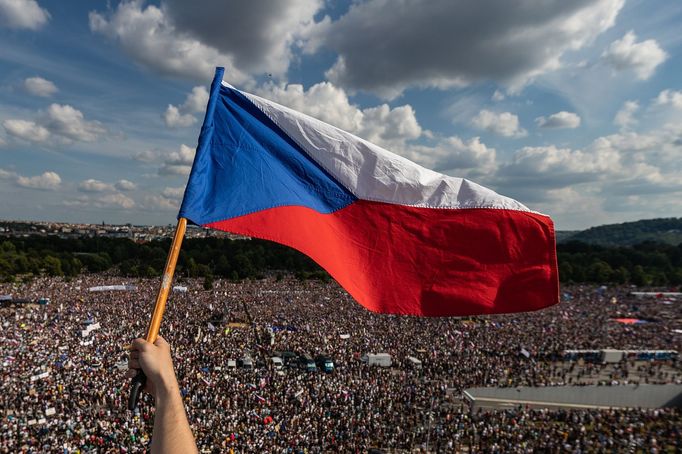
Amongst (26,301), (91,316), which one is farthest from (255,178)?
(26,301)

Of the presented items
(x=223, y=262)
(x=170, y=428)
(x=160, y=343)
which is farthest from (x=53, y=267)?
(x=170, y=428)

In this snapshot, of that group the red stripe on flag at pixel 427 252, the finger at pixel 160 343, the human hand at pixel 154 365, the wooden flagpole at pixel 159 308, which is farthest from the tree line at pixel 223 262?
the human hand at pixel 154 365

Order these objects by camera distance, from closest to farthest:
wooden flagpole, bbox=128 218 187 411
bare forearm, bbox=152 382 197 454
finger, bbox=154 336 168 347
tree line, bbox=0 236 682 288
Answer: bare forearm, bbox=152 382 197 454
wooden flagpole, bbox=128 218 187 411
finger, bbox=154 336 168 347
tree line, bbox=0 236 682 288

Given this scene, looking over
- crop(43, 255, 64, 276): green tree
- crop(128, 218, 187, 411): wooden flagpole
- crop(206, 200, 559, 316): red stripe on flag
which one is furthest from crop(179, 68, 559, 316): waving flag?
crop(43, 255, 64, 276): green tree

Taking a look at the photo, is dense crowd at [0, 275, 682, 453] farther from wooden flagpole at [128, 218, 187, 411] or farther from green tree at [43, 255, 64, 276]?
green tree at [43, 255, 64, 276]

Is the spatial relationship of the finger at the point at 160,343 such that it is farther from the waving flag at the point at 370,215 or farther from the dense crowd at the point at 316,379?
the dense crowd at the point at 316,379
